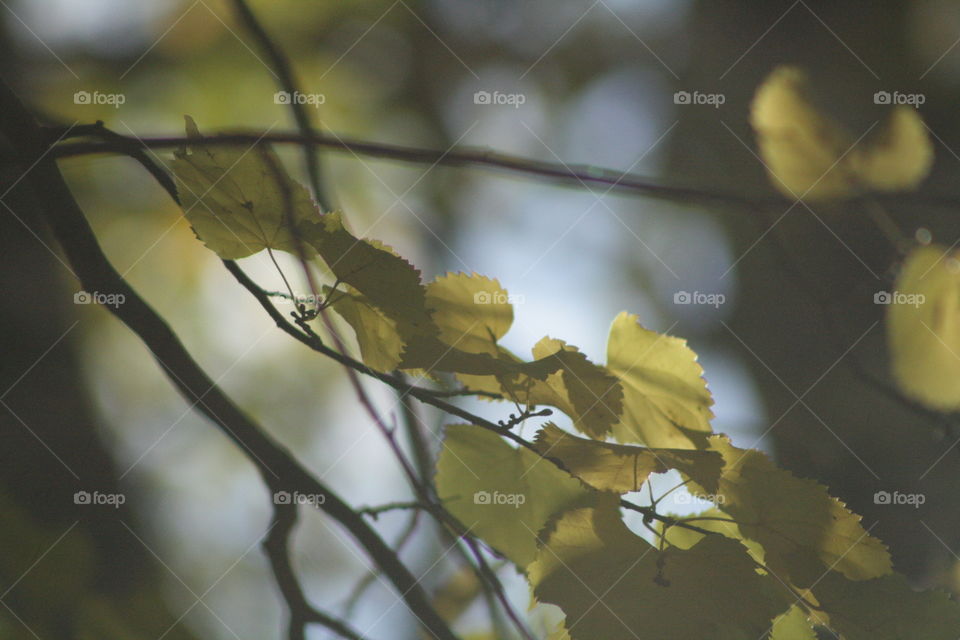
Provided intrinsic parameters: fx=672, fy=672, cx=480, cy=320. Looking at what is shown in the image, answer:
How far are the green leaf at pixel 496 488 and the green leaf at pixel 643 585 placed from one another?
72 millimetres

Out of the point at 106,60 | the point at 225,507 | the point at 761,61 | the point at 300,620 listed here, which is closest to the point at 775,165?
the point at 761,61

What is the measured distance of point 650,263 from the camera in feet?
4.30

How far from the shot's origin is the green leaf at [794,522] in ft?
1.36

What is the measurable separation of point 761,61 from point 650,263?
412mm

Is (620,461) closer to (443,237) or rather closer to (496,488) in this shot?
(496,488)

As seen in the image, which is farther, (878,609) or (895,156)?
(895,156)

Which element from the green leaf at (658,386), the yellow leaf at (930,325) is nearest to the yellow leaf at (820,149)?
the yellow leaf at (930,325)

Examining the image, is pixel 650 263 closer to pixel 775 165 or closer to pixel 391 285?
pixel 775 165
